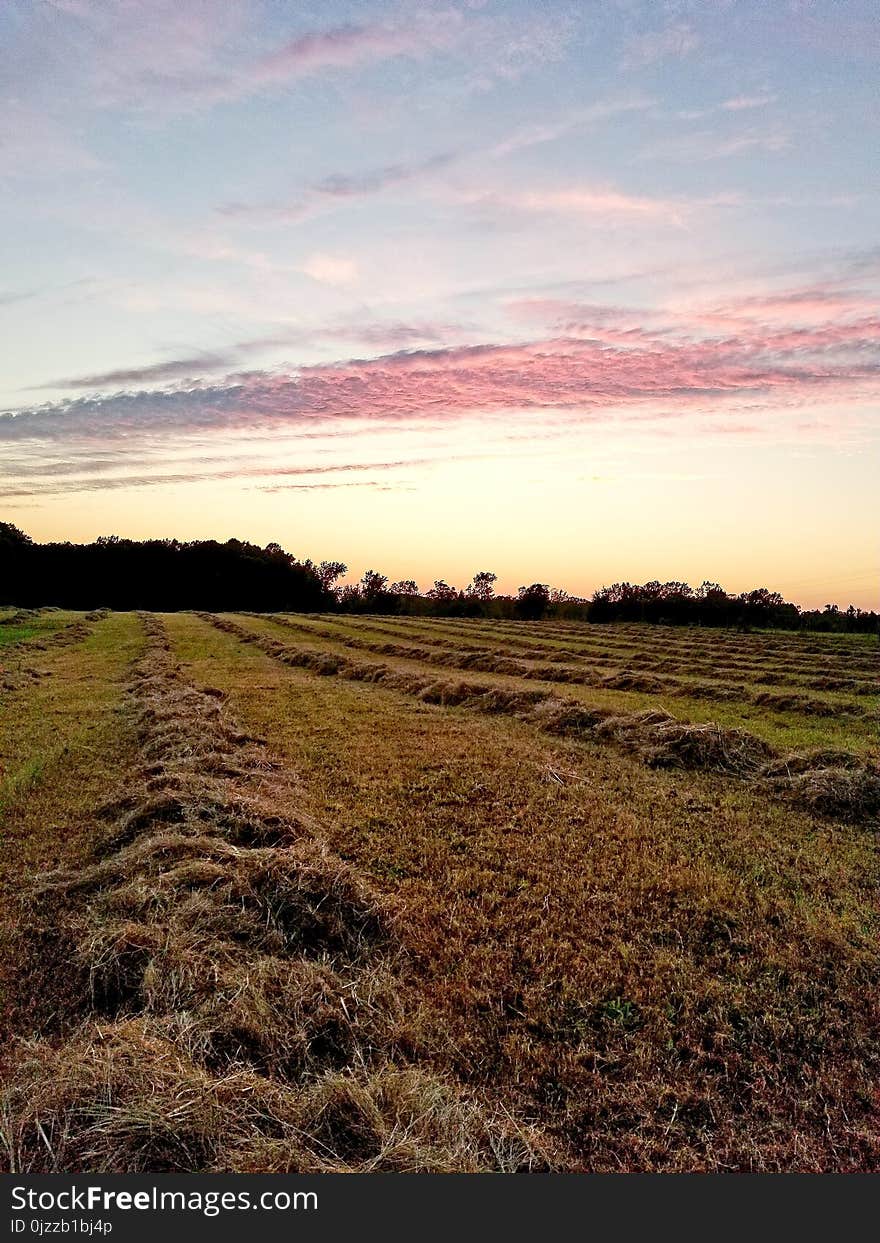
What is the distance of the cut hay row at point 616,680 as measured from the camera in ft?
47.3

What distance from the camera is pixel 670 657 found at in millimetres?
23922

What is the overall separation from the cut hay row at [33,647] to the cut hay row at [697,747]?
8695 mm

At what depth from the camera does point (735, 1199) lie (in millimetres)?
2812

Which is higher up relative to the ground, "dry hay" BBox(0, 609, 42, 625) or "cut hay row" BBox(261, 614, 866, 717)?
"cut hay row" BBox(261, 614, 866, 717)

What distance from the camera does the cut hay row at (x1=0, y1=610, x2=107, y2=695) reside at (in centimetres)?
1595

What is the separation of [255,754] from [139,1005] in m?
5.41

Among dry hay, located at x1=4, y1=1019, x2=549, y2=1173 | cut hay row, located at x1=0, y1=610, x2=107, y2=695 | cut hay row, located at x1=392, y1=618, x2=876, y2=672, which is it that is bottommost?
dry hay, located at x1=4, y1=1019, x2=549, y2=1173

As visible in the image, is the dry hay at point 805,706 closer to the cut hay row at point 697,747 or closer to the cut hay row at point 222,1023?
the cut hay row at point 697,747

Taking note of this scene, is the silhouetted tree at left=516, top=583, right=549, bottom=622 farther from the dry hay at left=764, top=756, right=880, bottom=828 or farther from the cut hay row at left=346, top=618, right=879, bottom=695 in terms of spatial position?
the dry hay at left=764, top=756, right=880, bottom=828

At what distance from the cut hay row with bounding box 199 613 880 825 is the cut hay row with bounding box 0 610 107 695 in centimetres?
869

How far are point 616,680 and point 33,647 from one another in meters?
18.7

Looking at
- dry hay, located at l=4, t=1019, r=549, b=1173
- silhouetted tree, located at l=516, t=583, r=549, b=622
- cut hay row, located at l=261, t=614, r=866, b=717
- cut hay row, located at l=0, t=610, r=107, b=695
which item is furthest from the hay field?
silhouetted tree, located at l=516, t=583, r=549, b=622

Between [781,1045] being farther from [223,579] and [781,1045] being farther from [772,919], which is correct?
[223,579]

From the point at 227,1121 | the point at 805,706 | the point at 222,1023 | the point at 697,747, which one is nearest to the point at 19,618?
the point at 805,706
